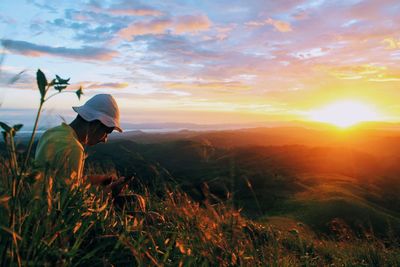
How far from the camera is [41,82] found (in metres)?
1.88

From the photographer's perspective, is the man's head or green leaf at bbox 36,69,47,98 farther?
the man's head

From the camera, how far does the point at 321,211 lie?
63.2 ft

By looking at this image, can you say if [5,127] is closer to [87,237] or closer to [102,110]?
[87,237]

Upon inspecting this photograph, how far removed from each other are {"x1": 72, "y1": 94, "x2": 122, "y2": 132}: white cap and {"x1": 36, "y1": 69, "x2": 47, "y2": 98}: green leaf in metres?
2.82

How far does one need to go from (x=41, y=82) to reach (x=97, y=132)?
3218mm

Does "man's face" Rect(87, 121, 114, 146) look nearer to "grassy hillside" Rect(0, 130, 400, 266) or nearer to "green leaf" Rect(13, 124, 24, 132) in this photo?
"grassy hillside" Rect(0, 130, 400, 266)

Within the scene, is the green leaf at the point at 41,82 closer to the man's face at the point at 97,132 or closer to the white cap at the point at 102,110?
the white cap at the point at 102,110

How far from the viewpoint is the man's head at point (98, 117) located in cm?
474

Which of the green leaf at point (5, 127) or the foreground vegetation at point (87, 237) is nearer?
the green leaf at point (5, 127)

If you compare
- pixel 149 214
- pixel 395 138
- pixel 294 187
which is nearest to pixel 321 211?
pixel 294 187

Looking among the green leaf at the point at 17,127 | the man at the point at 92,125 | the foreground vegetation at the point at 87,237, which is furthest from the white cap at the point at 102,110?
the green leaf at the point at 17,127

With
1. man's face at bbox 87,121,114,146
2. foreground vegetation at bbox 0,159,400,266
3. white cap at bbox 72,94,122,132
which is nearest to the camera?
foreground vegetation at bbox 0,159,400,266

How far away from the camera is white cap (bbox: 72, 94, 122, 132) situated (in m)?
4.72

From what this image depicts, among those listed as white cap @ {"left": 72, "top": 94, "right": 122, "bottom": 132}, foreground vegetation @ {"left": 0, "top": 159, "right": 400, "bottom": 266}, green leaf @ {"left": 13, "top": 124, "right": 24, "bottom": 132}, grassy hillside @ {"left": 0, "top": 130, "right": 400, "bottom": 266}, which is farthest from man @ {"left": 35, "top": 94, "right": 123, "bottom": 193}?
green leaf @ {"left": 13, "top": 124, "right": 24, "bottom": 132}
